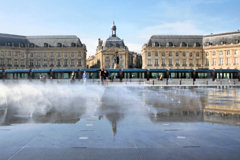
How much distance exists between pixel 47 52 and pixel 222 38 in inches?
2749

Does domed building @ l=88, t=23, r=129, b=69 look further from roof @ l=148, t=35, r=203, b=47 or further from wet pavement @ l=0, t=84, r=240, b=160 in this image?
wet pavement @ l=0, t=84, r=240, b=160

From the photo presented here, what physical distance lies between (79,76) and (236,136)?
4996 centimetres

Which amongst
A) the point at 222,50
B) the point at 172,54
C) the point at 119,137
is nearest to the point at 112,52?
the point at 172,54

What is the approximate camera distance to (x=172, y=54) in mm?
96688

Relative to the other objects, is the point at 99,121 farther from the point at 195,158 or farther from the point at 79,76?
the point at 79,76

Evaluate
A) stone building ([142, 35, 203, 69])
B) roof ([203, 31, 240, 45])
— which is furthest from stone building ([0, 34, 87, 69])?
roof ([203, 31, 240, 45])

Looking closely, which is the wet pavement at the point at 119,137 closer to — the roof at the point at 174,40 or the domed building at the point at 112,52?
the roof at the point at 174,40

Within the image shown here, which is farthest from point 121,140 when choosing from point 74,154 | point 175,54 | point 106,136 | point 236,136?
point 175,54

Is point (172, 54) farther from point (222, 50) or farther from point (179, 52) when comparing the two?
point (222, 50)

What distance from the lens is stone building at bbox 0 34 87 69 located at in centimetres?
9694

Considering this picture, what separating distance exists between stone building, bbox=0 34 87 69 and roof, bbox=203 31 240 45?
5083 cm

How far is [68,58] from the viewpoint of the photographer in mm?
99000

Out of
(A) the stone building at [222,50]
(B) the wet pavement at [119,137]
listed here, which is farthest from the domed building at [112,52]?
(B) the wet pavement at [119,137]

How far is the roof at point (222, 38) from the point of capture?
297ft
